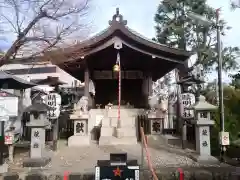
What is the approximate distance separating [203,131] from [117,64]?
6.76m

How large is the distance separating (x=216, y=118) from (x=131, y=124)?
4287 millimetres

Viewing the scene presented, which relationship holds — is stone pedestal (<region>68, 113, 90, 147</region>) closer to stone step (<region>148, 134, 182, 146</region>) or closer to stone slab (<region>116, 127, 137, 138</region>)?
stone slab (<region>116, 127, 137, 138</region>)

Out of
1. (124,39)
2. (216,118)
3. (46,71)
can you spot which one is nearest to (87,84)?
(124,39)

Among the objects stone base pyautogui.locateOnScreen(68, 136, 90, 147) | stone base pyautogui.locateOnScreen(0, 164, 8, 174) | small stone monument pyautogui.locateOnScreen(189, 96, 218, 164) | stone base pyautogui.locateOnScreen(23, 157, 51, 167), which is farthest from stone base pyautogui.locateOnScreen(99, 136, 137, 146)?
stone base pyautogui.locateOnScreen(0, 164, 8, 174)

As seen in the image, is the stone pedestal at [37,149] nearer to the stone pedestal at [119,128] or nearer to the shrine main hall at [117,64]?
the shrine main hall at [117,64]

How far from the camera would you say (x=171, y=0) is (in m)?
26.4

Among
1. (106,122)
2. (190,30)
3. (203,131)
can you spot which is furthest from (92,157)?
(190,30)

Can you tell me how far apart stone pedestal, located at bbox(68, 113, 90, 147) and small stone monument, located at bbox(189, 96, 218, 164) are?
5.30 metres

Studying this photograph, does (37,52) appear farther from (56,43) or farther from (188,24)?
(188,24)

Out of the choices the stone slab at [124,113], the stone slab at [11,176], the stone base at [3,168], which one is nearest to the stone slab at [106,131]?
the stone slab at [124,113]

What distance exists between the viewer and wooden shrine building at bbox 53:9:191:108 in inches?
551

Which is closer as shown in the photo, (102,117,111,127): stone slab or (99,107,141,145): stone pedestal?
(99,107,141,145): stone pedestal

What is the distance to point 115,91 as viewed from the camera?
63.8 ft

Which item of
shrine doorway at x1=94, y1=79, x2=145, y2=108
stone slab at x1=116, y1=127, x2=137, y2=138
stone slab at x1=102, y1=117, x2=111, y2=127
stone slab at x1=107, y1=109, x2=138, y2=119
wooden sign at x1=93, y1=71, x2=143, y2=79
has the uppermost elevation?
wooden sign at x1=93, y1=71, x2=143, y2=79
